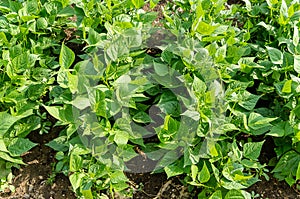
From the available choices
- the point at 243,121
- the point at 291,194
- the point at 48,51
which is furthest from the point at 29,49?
the point at 291,194

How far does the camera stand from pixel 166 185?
2.75 metres

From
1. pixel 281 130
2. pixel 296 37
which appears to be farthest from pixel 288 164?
pixel 296 37

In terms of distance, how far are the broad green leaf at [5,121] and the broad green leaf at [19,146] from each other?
3.4 inches

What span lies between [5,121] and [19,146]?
0.52 feet

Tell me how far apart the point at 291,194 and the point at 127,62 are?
1186 millimetres

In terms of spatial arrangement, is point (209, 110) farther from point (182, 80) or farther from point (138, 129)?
point (138, 129)

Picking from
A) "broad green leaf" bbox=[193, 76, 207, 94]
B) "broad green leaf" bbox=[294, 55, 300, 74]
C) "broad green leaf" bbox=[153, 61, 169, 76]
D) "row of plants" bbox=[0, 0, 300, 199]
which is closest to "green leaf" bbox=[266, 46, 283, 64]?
"row of plants" bbox=[0, 0, 300, 199]

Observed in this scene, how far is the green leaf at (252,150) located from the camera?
2.61 metres

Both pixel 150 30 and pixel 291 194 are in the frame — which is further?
pixel 150 30

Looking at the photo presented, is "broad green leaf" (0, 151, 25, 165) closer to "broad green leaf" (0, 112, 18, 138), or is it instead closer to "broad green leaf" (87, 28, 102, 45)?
"broad green leaf" (0, 112, 18, 138)

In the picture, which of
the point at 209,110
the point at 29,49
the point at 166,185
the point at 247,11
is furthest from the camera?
the point at 247,11

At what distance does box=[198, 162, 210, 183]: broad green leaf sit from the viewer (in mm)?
2503

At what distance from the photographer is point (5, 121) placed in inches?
100

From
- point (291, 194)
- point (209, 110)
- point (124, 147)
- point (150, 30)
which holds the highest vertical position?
point (150, 30)
